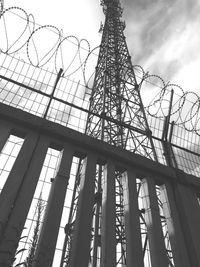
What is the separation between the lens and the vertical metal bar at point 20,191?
13.3 ft

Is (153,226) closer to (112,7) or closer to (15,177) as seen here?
(15,177)

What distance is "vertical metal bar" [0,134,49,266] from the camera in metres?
4.06

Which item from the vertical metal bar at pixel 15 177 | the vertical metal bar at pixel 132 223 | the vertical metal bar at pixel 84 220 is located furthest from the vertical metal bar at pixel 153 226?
the vertical metal bar at pixel 15 177

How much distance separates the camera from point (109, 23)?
22047 mm

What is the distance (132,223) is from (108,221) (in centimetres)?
56

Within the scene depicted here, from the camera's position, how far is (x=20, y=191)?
15.6ft

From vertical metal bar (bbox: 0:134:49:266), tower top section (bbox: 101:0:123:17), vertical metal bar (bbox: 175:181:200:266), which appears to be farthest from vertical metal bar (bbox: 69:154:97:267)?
tower top section (bbox: 101:0:123:17)

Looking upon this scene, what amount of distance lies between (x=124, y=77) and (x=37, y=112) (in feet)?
37.4

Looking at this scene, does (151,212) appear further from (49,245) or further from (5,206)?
(5,206)

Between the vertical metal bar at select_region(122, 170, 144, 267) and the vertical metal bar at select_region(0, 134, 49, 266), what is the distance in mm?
2090

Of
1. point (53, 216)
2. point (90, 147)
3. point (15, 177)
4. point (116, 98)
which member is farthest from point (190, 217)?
point (116, 98)

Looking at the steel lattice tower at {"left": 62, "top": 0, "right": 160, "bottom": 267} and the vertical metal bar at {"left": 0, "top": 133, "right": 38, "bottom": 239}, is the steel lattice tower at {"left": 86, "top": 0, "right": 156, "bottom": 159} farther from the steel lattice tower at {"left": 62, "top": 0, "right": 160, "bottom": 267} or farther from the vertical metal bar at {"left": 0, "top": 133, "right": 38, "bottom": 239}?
the vertical metal bar at {"left": 0, "top": 133, "right": 38, "bottom": 239}

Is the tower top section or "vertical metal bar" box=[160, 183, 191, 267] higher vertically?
the tower top section

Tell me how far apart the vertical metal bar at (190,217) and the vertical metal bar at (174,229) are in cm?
12
